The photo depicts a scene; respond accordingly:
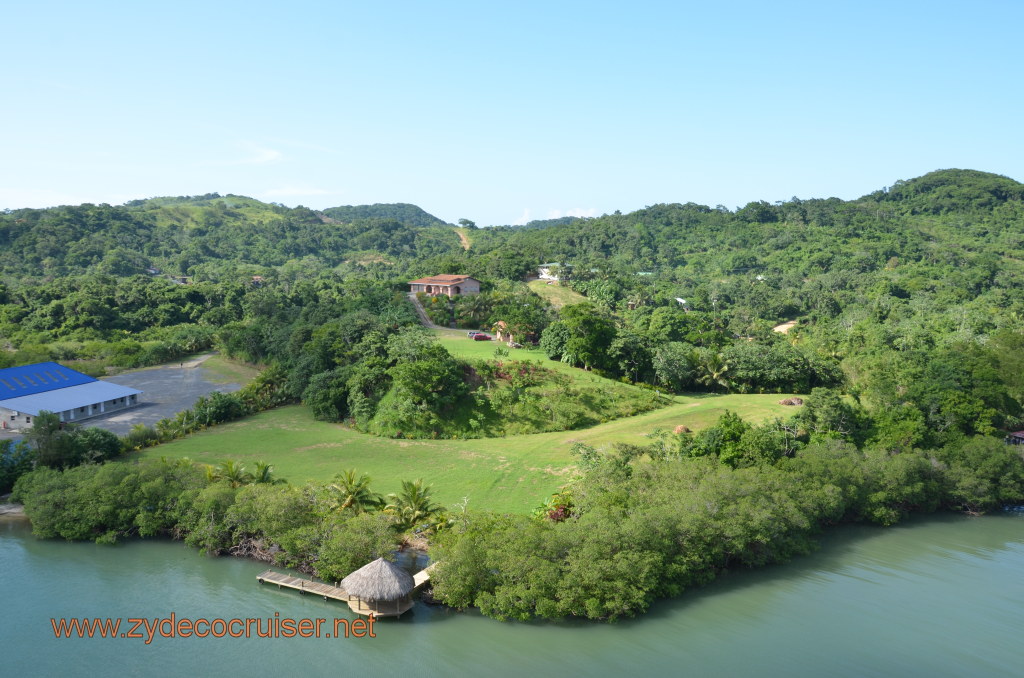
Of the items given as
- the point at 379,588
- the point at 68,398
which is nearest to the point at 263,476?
the point at 379,588

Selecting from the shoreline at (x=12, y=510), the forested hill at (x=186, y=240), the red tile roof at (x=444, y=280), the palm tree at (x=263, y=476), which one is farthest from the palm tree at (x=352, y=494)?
the forested hill at (x=186, y=240)

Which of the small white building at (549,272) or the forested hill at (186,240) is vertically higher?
the forested hill at (186,240)

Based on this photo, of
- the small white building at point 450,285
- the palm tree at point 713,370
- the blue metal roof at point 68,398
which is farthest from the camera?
the small white building at point 450,285

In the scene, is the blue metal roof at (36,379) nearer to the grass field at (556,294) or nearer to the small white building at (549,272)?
the grass field at (556,294)

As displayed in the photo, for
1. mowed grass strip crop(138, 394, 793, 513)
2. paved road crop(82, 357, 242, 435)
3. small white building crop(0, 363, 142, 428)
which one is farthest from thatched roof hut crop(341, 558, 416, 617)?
small white building crop(0, 363, 142, 428)

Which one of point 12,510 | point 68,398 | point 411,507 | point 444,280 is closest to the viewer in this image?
point 411,507

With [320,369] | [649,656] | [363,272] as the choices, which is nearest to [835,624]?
[649,656]

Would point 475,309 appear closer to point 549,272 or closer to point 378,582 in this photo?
point 549,272
